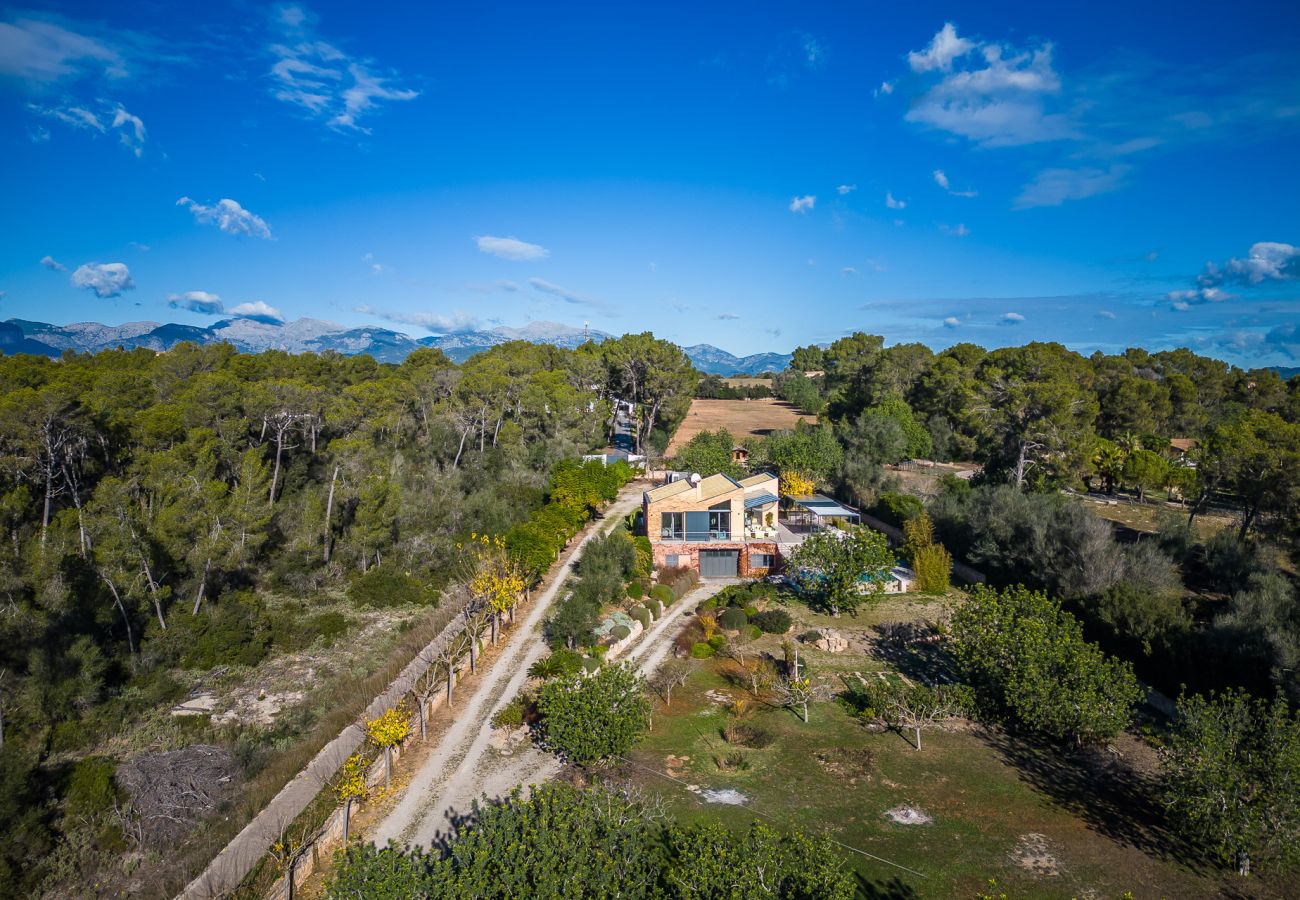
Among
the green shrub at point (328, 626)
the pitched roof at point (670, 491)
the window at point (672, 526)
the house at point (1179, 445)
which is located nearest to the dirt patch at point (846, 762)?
the window at point (672, 526)

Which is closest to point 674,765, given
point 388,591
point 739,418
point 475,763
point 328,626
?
point 475,763

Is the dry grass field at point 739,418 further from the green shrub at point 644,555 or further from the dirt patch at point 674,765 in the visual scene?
the dirt patch at point 674,765

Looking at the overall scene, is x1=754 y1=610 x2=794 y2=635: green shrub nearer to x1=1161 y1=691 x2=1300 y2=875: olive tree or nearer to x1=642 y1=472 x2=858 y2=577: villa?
x1=642 y1=472 x2=858 y2=577: villa

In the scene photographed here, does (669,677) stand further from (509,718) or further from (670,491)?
(670,491)

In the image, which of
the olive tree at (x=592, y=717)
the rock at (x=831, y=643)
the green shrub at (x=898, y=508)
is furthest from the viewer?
the green shrub at (x=898, y=508)

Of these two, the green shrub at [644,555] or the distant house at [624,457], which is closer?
the green shrub at [644,555]

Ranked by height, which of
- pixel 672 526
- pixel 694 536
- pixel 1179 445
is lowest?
pixel 694 536
